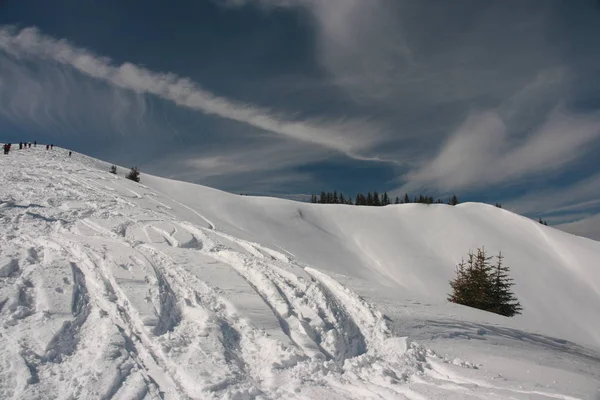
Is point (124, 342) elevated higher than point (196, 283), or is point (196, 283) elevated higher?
point (196, 283)

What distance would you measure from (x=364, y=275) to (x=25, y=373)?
24.5 meters

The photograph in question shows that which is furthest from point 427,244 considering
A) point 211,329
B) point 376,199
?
point 376,199

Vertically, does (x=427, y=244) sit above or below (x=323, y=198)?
below

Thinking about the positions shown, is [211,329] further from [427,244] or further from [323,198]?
[323,198]

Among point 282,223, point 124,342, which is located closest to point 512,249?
point 282,223

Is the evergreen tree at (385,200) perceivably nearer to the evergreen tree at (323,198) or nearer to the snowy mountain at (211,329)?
the evergreen tree at (323,198)

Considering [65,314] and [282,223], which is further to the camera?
[282,223]

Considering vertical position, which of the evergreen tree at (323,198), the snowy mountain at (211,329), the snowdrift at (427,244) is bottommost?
the snowy mountain at (211,329)

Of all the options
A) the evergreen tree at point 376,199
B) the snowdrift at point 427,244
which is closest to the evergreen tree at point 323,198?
the evergreen tree at point 376,199

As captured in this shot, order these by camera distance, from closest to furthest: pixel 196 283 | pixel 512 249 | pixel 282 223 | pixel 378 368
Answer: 1. pixel 378 368
2. pixel 196 283
3. pixel 282 223
4. pixel 512 249

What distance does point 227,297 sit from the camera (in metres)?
7.73

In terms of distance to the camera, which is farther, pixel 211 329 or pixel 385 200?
pixel 385 200

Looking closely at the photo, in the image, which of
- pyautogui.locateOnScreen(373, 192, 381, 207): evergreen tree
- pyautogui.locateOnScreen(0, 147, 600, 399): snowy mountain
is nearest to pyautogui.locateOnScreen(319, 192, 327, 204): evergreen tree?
pyautogui.locateOnScreen(373, 192, 381, 207): evergreen tree

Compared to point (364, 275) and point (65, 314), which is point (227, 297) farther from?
point (364, 275)
